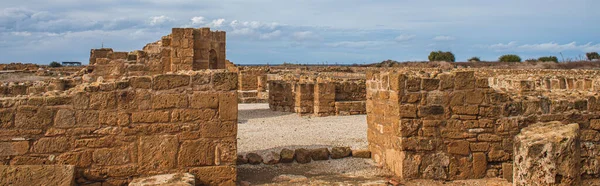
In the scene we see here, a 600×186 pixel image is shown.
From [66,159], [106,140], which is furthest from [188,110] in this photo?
[66,159]

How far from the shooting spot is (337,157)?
8.51m

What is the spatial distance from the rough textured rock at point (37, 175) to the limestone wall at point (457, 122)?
434 cm

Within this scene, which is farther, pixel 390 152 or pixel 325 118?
pixel 325 118

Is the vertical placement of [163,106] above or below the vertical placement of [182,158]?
above

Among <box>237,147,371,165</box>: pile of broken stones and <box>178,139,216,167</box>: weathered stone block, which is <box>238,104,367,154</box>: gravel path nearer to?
<box>237,147,371,165</box>: pile of broken stones

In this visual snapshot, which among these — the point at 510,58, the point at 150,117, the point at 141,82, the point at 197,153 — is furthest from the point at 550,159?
the point at 510,58

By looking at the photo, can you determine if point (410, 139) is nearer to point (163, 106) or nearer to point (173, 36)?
point (163, 106)

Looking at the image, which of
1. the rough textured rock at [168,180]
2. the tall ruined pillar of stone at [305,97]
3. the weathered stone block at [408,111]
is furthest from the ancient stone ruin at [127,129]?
the tall ruined pillar of stone at [305,97]

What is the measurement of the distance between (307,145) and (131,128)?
14.0ft

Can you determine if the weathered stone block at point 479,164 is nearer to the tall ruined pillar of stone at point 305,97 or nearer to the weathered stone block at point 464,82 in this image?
the weathered stone block at point 464,82

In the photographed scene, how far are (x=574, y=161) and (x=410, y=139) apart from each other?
275cm

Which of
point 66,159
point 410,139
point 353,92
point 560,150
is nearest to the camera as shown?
point 560,150

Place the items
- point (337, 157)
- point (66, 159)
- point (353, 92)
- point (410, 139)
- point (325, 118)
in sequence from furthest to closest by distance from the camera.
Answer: point (353, 92) < point (325, 118) < point (337, 157) < point (410, 139) < point (66, 159)

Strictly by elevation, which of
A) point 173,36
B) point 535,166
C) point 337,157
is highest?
point 173,36
